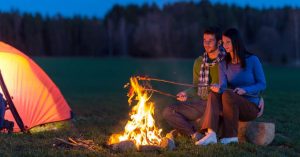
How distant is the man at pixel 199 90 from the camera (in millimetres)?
7152

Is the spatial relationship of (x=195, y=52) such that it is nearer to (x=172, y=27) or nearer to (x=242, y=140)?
(x=172, y=27)

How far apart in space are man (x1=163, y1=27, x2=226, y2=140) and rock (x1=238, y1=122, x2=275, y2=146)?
0.74 metres

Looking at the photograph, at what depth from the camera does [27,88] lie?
8.86 meters

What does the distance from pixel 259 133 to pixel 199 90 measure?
3.72 feet

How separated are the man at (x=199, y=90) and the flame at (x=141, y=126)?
0.71 meters

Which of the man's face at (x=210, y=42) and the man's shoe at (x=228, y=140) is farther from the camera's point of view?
the man's face at (x=210, y=42)

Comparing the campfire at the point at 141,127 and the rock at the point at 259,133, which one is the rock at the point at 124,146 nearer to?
the campfire at the point at 141,127

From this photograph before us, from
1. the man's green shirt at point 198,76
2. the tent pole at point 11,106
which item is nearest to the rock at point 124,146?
the man's green shirt at point 198,76

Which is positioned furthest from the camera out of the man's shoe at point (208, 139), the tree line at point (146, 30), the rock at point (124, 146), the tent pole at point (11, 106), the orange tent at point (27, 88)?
the tree line at point (146, 30)

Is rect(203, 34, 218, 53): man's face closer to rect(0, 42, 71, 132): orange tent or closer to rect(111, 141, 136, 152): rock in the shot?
rect(111, 141, 136, 152): rock

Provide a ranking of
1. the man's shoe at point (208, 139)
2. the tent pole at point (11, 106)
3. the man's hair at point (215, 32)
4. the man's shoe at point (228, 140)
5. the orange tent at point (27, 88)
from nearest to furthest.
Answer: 1. the man's shoe at point (208, 139)
2. the man's shoe at point (228, 140)
3. the man's hair at point (215, 32)
4. the tent pole at point (11, 106)
5. the orange tent at point (27, 88)

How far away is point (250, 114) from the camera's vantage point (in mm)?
6805

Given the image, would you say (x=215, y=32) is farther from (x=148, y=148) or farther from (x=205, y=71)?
(x=148, y=148)

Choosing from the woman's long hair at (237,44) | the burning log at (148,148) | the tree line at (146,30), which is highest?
the tree line at (146,30)
